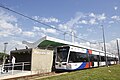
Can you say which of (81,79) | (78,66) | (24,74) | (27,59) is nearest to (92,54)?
(78,66)

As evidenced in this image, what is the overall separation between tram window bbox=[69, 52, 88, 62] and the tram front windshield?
0.64 meters

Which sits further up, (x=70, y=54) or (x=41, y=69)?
(x=70, y=54)

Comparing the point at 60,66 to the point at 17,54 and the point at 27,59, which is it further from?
the point at 17,54

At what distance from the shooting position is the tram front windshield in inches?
808

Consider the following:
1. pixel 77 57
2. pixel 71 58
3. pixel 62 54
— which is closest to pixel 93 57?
pixel 77 57

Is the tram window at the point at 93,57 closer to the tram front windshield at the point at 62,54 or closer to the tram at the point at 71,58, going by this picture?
the tram at the point at 71,58

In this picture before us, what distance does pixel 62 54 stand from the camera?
21.0m

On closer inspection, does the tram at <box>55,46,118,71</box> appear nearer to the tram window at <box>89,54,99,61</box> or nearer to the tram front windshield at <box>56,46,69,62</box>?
the tram front windshield at <box>56,46,69,62</box>

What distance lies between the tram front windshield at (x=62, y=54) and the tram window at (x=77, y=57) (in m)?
0.64

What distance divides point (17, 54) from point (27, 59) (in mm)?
2596

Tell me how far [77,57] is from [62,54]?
2.03 m

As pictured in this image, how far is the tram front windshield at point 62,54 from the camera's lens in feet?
67.3

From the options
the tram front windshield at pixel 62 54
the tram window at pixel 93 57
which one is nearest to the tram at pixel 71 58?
the tram front windshield at pixel 62 54

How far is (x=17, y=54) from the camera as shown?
24844mm
